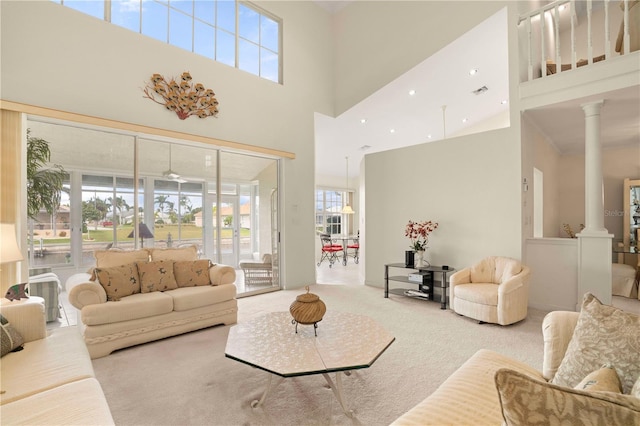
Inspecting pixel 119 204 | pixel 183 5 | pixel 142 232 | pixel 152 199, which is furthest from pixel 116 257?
pixel 183 5

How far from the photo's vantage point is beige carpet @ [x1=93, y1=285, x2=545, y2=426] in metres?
2.12

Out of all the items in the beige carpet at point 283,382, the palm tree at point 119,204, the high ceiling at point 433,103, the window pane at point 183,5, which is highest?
the window pane at point 183,5

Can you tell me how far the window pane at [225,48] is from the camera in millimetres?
5367

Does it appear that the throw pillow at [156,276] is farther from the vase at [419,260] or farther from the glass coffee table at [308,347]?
the vase at [419,260]

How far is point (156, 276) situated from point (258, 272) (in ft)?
6.95

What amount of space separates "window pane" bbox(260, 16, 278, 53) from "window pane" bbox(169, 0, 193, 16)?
1.30m

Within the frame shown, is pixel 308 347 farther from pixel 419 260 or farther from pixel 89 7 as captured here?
pixel 89 7

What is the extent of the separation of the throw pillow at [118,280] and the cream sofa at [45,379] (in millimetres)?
876

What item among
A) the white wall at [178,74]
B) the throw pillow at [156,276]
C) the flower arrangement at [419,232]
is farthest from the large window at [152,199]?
the flower arrangement at [419,232]

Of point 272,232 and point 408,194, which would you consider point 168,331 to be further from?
point 408,194

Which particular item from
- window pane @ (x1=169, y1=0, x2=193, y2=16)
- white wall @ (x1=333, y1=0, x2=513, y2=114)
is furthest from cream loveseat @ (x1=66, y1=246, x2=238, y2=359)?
white wall @ (x1=333, y1=0, x2=513, y2=114)

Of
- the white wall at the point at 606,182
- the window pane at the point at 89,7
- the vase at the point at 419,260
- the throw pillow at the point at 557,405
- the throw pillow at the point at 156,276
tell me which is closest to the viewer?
the throw pillow at the point at 557,405

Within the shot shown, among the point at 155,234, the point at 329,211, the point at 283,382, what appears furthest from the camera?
the point at 329,211

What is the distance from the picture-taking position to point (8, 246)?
8.63 feet
